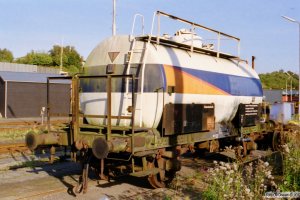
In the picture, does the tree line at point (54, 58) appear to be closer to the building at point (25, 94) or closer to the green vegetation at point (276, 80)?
the building at point (25, 94)

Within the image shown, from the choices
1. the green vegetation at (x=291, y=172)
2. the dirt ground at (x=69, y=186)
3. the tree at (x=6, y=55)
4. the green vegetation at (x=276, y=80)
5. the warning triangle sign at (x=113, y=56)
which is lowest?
the dirt ground at (x=69, y=186)

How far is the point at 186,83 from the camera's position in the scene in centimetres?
902

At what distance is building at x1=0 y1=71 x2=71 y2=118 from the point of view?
1388 inches

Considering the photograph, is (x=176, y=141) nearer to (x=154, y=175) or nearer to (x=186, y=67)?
(x=154, y=175)

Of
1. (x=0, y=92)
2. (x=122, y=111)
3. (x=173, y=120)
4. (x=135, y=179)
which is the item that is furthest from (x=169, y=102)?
(x=0, y=92)

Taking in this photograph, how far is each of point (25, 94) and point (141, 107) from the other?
3072 cm

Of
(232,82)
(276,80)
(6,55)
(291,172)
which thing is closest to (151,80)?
(291,172)

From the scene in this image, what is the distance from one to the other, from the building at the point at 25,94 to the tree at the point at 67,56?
3140 cm

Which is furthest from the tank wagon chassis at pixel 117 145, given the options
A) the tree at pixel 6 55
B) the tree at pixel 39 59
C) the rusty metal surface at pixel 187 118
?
the tree at pixel 6 55

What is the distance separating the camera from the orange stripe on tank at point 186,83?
845cm

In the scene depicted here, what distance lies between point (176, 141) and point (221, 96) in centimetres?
248

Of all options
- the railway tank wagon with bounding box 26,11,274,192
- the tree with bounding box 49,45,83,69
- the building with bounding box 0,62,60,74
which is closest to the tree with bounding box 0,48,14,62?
the tree with bounding box 49,45,83,69

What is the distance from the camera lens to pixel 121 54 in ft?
28.2

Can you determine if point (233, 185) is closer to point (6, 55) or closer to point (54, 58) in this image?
point (54, 58)
